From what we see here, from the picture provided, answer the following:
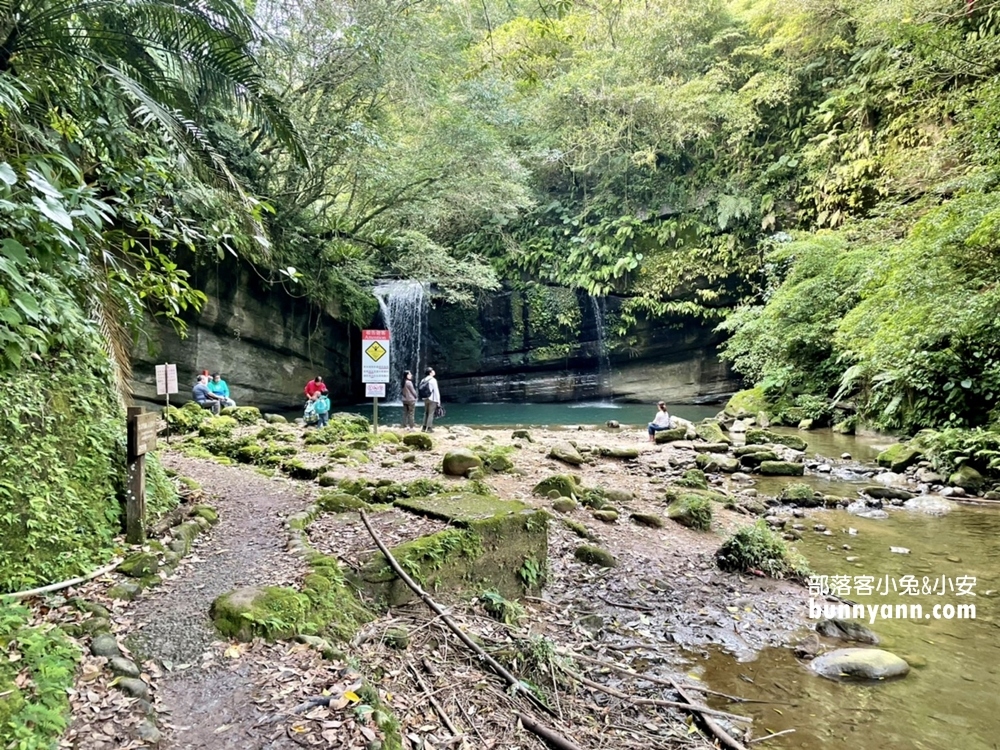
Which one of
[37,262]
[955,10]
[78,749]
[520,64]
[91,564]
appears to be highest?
[955,10]

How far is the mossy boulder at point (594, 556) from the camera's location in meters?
5.58

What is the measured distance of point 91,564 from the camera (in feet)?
11.6

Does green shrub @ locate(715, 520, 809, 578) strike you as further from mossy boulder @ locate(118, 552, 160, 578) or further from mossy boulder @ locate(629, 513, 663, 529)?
mossy boulder @ locate(118, 552, 160, 578)

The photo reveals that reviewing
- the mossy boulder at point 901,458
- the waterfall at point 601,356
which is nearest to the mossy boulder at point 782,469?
the mossy boulder at point 901,458

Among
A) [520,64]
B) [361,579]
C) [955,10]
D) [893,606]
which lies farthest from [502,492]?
[955,10]

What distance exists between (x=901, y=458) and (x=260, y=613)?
11.0 metres

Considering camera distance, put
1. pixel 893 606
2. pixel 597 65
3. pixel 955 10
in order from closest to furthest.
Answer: pixel 893 606
pixel 955 10
pixel 597 65

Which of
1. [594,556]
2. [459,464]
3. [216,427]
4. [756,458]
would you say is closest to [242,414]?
[216,427]

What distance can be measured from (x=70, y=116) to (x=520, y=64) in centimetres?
365

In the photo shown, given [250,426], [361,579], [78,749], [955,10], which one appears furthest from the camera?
[955,10]

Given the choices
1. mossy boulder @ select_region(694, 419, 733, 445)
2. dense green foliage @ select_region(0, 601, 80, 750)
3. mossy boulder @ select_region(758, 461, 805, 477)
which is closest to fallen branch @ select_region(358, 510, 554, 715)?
dense green foliage @ select_region(0, 601, 80, 750)

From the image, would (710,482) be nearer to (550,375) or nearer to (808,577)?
(808,577)

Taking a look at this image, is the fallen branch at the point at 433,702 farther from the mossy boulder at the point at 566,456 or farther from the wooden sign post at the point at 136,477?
the mossy boulder at the point at 566,456

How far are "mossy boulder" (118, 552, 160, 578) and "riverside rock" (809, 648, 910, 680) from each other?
4552 mm
